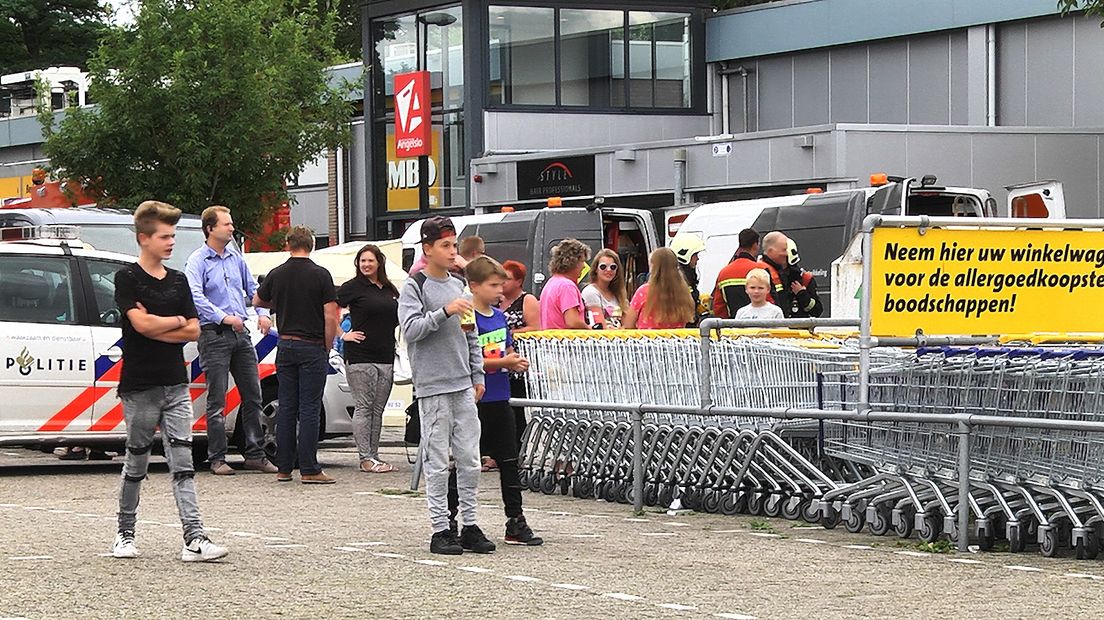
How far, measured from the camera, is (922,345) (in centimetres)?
1084

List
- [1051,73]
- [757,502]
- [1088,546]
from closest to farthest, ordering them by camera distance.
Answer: [1088,546] < [757,502] < [1051,73]

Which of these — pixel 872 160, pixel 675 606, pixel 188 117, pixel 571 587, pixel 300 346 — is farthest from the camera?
pixel 188 117

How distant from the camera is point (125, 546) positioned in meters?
9.95

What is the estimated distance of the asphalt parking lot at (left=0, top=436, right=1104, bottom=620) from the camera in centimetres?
836

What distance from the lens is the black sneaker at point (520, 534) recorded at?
34.7ft

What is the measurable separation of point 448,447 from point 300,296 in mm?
4786

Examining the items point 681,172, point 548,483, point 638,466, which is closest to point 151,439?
point 638,466

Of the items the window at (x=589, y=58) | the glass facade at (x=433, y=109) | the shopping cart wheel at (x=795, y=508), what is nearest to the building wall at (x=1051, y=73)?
the window at (x=589, y=58)

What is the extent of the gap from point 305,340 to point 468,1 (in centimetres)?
2718

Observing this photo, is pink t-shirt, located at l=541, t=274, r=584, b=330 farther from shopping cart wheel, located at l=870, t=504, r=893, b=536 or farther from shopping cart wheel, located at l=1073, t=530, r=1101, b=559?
shopping cart wheel, located at l=1073, t=530, r=1101, b=559

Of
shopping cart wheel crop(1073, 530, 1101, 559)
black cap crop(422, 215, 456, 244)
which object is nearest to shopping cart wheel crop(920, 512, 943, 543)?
shopping cart wheel crop(1073, 530, 1101, 559)

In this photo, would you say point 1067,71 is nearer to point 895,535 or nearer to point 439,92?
point 439,92

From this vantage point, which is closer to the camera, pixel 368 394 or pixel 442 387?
pixel 442 387

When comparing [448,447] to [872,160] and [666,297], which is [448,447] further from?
[872,160]
